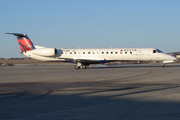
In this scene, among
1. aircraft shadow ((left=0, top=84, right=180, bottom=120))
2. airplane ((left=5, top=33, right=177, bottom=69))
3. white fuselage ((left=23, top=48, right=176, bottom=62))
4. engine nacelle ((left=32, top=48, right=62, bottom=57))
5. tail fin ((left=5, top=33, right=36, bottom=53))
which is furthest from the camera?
tail fin ((left=5, top=33, right=36, bottom=53))

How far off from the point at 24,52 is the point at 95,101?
1208 inches

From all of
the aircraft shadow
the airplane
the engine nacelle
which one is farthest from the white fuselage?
the aircraft shadow

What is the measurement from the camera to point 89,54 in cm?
3456

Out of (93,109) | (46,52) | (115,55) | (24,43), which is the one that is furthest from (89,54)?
(93,109)

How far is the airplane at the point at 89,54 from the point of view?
106ft

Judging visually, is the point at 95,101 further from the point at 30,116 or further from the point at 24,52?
the point at 24,52

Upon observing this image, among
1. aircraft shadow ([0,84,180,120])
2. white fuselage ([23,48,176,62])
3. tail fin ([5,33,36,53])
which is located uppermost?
tail fin ([5,33,36,53])

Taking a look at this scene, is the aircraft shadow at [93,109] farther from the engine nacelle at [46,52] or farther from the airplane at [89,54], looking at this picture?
the engine nacelle at [46,52]

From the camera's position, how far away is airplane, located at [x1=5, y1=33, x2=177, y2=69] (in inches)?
1277

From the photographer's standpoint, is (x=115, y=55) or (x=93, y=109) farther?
(x=115, y=55)

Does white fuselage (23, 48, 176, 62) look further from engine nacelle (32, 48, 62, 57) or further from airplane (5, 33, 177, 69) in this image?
engine nacelle (32, 48, 62, 57)

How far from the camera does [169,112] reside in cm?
635

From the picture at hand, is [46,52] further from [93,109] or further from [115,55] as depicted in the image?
[93,109]

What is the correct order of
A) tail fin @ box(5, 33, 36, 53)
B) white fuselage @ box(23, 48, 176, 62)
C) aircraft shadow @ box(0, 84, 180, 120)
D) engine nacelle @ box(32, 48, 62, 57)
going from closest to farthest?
aircraft shadow @ box(0, 84, 180, 120) < white fuselage @ box(23, 48, 176, 62) < engine nacelle @ box(32, 48, 62, 57) < tail fin @ box(5, 33, 36, 53)
